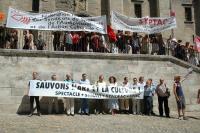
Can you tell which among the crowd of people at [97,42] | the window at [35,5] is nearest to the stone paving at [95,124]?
the crowd of people at [97,42]

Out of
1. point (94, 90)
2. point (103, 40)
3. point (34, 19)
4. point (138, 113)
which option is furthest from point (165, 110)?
point (34, 19)

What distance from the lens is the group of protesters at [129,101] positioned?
19.0 m

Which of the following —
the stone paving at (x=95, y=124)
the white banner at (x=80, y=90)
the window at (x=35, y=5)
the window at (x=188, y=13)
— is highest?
the window at (x=188, y=13)

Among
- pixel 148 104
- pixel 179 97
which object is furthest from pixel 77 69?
pixel 179 97

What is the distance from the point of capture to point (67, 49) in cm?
2108

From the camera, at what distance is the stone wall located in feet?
64.5

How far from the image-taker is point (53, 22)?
67.5ft

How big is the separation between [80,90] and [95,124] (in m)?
3.21

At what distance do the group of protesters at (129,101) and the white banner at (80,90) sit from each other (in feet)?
0.62

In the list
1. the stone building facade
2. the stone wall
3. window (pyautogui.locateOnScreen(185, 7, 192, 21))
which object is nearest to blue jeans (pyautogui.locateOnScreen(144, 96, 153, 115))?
the stone wall

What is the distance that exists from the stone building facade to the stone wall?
10121mm

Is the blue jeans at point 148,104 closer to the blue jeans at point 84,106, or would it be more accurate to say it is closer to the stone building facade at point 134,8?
the blue jeans at point 84,106

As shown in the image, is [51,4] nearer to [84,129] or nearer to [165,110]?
[165,110]

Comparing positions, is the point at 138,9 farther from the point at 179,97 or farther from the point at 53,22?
the point at 179,97
